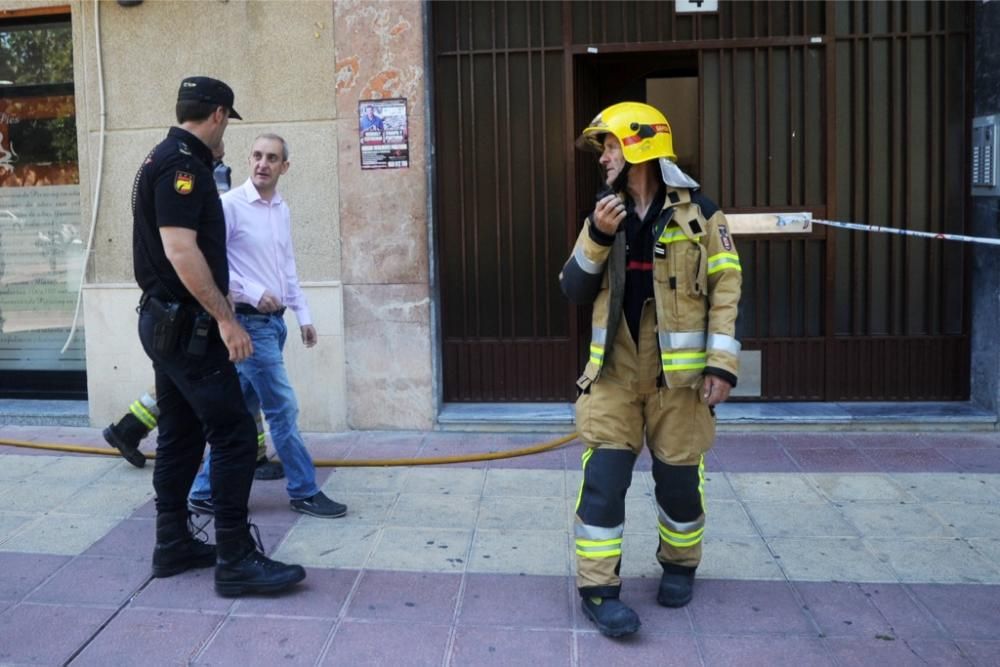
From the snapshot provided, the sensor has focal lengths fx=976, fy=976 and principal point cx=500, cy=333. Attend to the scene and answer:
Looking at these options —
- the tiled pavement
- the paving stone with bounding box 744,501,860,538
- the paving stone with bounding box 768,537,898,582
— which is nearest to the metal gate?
the tiled pavement

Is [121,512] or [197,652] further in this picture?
[121,512]

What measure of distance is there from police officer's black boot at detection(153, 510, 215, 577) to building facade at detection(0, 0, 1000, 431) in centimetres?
246

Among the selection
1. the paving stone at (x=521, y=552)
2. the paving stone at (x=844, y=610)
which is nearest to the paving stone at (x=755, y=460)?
the paving stone at (x=521, y=552)

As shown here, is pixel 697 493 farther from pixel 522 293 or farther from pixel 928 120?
pixel 928 120

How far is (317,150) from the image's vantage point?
6598 mm

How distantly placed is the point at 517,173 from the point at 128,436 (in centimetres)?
308

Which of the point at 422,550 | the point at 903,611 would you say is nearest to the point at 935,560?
the point at 903,611

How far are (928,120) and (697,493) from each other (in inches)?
158

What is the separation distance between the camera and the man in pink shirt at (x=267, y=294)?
4.80 meters

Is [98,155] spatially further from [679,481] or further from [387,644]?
[679,481]

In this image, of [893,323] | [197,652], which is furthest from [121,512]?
[893,323]

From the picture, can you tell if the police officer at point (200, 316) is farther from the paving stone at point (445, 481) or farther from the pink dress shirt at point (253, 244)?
the paving stone at point (445, 481)

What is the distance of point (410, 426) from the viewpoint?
671 cm

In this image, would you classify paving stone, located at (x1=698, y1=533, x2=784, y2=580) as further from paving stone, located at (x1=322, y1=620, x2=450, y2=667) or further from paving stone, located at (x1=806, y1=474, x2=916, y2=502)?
paving stone, located at (x1=322, y1=620, x2=450, y2=667)
